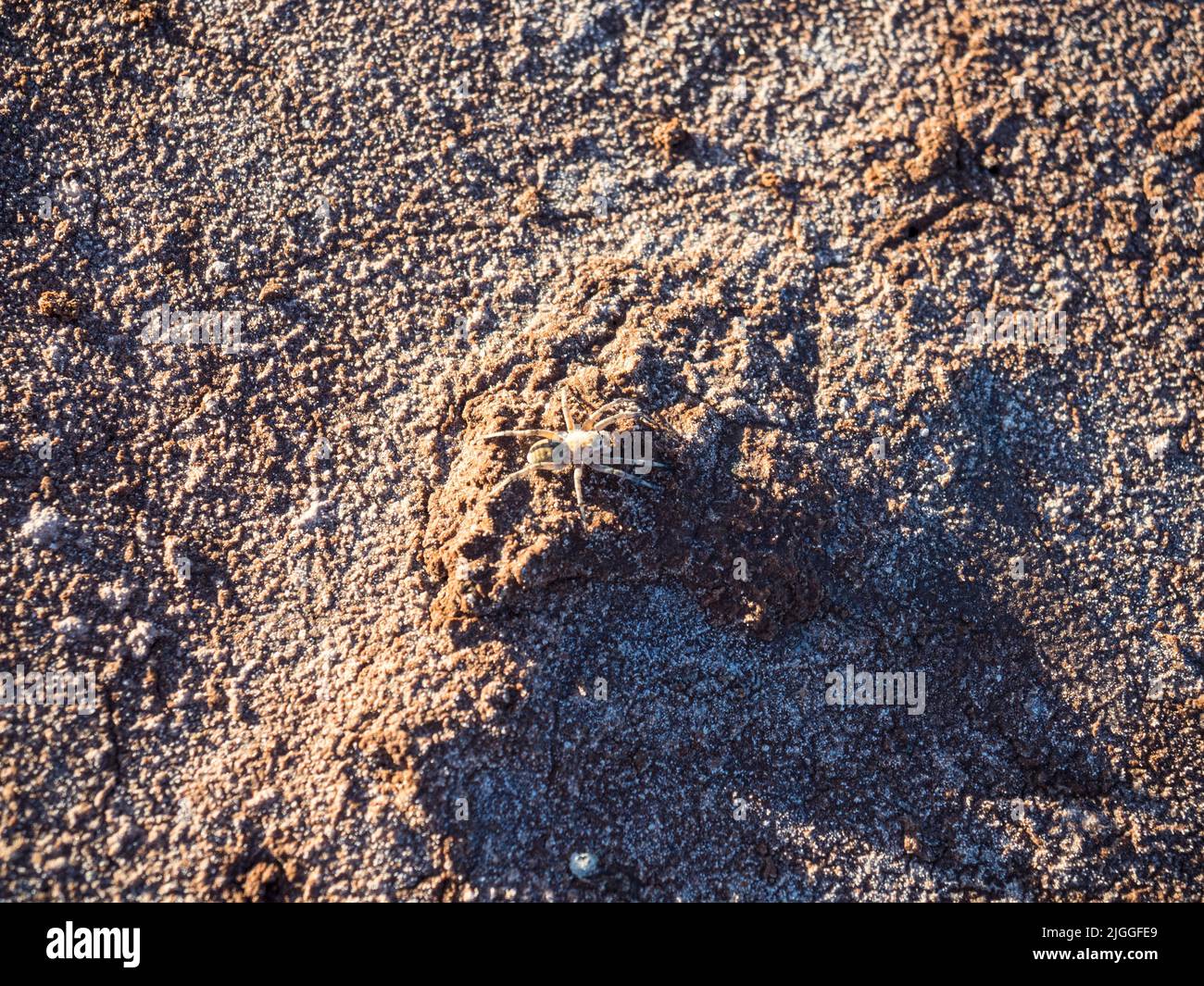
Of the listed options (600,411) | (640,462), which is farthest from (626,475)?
(600,411)

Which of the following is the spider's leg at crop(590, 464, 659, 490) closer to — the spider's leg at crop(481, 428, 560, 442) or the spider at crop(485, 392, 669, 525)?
the spider at crop(485, 392, 669, 525)

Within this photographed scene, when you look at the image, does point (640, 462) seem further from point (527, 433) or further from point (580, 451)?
point (527, 433)

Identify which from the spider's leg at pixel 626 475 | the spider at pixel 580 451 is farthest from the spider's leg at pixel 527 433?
the spider's leg at pixel 626 475

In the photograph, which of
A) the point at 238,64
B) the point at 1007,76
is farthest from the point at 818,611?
the point at 238,64

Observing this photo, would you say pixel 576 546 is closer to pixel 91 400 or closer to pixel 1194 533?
pixel 91 400

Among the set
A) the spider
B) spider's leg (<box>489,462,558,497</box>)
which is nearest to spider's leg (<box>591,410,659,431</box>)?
the spider

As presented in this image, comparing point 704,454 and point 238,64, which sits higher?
point 238,64
